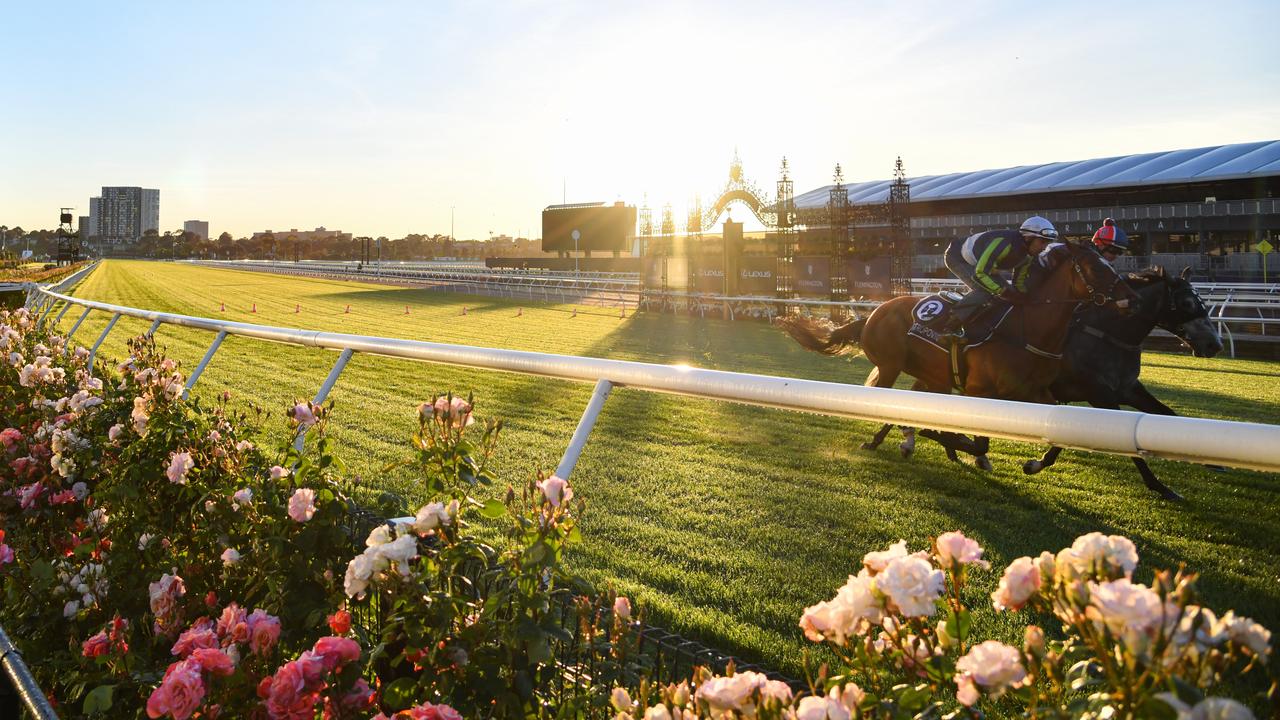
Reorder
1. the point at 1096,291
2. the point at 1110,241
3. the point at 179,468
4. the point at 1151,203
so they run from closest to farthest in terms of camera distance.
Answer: the point at 179,468 < the point at 1096,291 < the point at 1110,241 < the point at 1151,203

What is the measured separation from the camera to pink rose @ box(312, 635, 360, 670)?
5.51 feet

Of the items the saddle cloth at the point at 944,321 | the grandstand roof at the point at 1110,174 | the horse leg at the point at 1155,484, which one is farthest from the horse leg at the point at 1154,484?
the grandstand roof at the point at 1110,174

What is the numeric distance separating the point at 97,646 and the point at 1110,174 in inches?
1865

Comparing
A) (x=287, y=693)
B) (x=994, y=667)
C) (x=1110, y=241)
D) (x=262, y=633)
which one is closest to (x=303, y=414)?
(x=262, y=633)

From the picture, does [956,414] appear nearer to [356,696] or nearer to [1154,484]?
[356,696]

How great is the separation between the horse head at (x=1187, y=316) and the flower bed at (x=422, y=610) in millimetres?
4687

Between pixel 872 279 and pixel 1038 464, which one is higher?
pixel 872 279

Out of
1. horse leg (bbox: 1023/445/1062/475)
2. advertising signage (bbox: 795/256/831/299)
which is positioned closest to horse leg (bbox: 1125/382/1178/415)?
horse leg (bbox: 1023/445/1062/475)

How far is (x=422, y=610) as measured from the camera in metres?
1.72

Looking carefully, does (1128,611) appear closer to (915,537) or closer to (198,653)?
(198,653)

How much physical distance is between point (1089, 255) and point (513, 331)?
1262 centimetres

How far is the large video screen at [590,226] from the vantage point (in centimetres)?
6222

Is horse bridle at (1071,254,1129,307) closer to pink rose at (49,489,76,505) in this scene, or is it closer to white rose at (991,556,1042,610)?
white rose at (991,556,1042,610)

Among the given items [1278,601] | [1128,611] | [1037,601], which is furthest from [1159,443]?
[1278,601]
